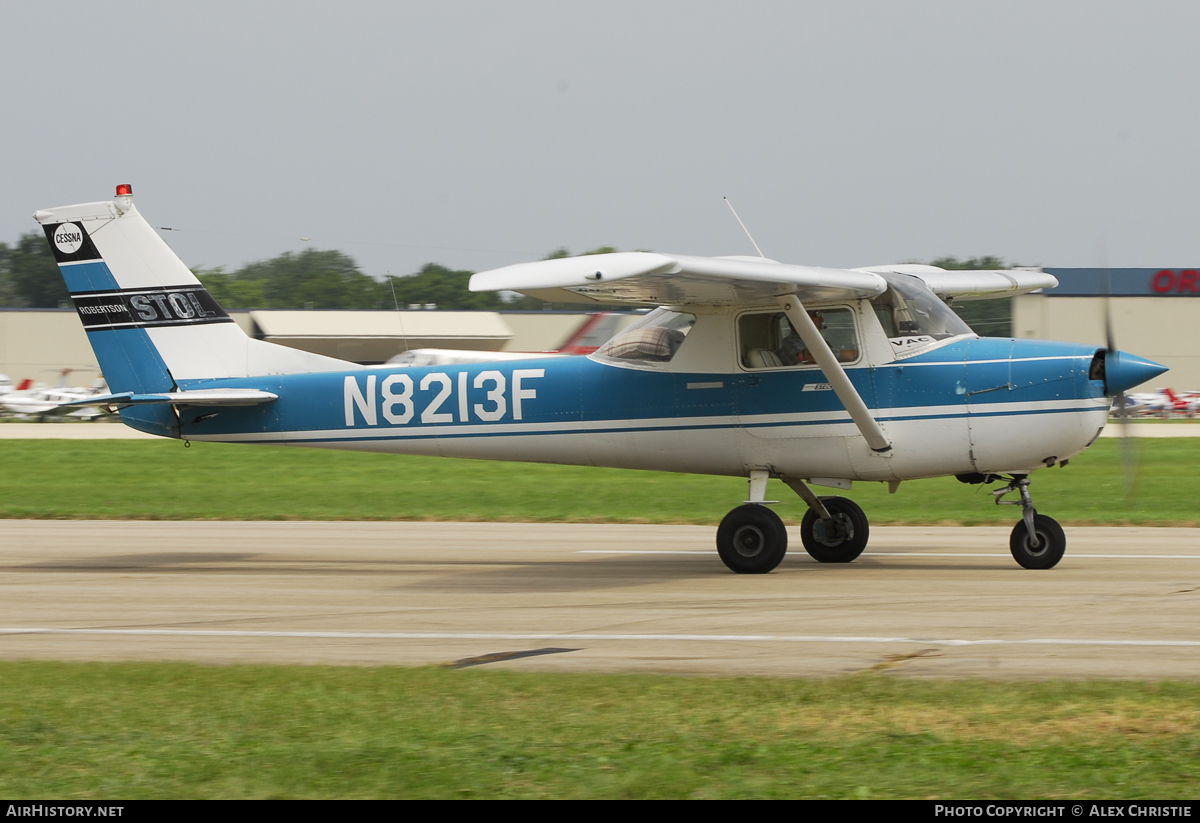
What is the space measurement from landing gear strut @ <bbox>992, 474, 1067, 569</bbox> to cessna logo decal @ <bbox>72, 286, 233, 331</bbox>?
822 centimetres

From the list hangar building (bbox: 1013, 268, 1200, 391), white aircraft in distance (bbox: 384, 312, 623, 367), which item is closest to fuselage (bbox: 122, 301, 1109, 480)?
white aircraft in distance (bbox: 384, 312, 623, 367)

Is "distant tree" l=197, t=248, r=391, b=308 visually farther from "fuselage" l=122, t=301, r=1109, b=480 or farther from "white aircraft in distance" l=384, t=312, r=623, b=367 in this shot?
"fuselage" l=122, t=301, r=1109, b=480

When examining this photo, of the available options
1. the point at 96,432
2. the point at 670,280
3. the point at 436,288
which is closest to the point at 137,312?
the point at 670,280

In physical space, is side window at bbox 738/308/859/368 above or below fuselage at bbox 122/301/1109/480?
above

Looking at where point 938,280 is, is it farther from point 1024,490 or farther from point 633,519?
point 633,519

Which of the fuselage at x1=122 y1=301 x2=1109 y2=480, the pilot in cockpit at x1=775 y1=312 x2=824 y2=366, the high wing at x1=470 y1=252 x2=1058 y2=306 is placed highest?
the high wing at x1=470 y1=252 x2=1058 y2=306

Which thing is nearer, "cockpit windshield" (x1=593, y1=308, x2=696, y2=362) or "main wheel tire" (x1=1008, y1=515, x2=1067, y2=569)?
"main wheel tire" (x1=1008, y1=515, x2=1067, y2=569)

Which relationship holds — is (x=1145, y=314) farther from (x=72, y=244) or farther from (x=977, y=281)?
(x=72, y=244)

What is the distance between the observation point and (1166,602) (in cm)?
927

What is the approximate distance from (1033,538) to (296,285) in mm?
79109

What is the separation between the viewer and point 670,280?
9.98 metres

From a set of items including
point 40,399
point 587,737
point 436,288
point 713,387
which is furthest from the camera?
point 436,288

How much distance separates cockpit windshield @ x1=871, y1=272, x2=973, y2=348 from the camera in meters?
11.4

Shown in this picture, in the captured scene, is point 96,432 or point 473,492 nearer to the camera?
point 473,492
